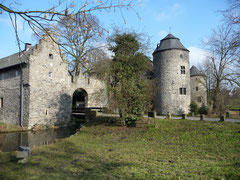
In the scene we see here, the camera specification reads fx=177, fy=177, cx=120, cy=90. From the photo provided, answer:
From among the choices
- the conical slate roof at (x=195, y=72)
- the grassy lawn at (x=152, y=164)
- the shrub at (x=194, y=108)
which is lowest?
the grassy lawn at (x=152, y=164)

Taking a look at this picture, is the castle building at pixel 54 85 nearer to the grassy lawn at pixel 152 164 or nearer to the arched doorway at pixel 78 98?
the arched doorway at pixel 78 98

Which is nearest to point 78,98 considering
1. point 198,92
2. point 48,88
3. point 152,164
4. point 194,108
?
point 48,88

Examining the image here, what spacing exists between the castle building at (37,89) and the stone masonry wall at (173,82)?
30.9ft

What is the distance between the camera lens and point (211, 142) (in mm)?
8031

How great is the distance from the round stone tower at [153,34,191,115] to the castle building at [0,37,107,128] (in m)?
9.42

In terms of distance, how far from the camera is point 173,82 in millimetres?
23891

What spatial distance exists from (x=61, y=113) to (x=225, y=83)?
2025 cm

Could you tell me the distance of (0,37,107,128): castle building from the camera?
17250 millimetres

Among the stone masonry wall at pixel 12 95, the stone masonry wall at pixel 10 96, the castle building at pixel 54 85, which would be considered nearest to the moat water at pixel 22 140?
the castle building at pixel 54 85

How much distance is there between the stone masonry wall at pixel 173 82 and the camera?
934 inches

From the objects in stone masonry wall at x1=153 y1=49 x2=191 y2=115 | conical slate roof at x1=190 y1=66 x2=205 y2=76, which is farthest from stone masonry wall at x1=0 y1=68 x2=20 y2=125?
conical slate roof at x1=190 y1=66 x2=205 y2=76

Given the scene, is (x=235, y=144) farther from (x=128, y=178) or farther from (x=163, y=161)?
(x=128, y=178)

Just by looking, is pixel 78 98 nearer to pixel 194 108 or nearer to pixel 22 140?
pixel 22 140

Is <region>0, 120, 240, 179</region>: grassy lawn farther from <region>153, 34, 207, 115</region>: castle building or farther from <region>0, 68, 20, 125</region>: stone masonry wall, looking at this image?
<region>153, 34, 207, 115</region>: castle building
